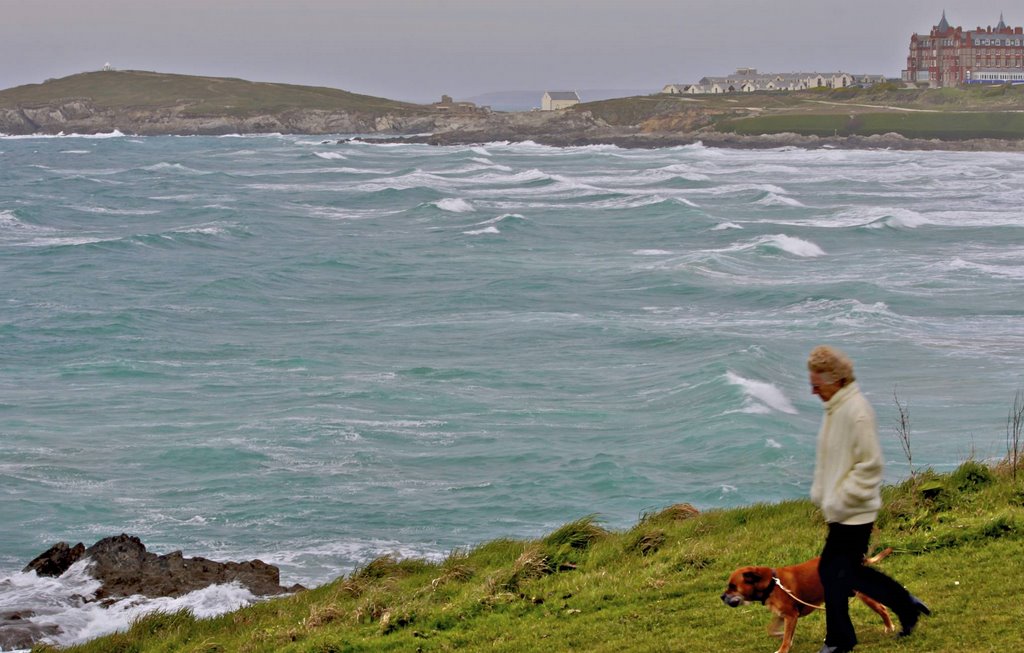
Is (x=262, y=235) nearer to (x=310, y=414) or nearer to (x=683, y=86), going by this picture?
(x=310, y=414)

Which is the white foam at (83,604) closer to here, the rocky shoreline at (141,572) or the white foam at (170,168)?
the rocky shoreline at (141,572)

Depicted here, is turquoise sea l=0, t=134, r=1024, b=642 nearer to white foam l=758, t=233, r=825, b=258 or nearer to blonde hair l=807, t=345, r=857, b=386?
white foam l=758, t=233, r=825, b=258

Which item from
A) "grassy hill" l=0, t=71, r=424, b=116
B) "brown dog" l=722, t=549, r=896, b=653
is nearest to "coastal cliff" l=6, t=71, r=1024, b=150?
"grassy hill" l=0, t=71, r=424, b=116

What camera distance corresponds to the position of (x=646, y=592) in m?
8.05

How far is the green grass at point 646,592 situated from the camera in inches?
270

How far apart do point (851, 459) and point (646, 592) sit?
8.81 feet

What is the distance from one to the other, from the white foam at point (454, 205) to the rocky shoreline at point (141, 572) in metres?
43.1

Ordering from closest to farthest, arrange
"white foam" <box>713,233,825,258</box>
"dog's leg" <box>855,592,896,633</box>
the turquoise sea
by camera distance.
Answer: "dog's leg" <box>855,592,896,633</box> → the turquoise sea → "white foam" <box>713,233,825,258</box>

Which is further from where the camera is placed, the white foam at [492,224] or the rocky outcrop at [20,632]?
the white foam at [492,224]

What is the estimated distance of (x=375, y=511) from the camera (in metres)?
15.0

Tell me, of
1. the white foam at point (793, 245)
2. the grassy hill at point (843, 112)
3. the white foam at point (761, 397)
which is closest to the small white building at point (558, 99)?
the grassy hill at point (843, 112)

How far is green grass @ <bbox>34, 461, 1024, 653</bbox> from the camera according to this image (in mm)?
6867

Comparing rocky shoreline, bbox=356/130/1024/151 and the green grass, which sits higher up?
rocky shoreline, bbox=356/130/1024/151

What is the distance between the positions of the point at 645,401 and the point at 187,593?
10.8 metres
